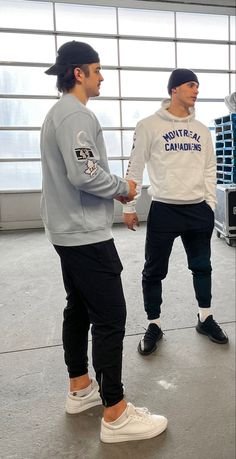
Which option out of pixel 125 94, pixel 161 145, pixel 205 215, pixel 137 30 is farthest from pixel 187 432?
pixel 137 30

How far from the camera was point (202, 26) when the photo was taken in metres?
6.75

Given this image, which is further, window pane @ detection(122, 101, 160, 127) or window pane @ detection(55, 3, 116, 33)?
window pane @ detection(122, 101, 160, 127)

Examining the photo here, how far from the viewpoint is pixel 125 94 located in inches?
260

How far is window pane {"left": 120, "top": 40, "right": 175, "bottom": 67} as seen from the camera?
6.51m

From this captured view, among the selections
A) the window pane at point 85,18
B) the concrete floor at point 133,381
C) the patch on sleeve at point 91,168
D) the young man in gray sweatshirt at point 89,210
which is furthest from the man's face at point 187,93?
the window pane at point 85,18

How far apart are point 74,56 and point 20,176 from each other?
5.27m

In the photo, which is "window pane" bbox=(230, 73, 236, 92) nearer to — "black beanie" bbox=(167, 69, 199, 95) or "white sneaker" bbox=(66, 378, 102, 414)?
"black beanie" bbox=(167, 69, 199, 95)

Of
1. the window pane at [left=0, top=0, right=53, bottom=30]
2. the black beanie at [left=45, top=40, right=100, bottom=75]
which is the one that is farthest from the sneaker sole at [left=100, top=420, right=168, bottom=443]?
the window pane at [left=0, top=0, right=53, bottom=30]

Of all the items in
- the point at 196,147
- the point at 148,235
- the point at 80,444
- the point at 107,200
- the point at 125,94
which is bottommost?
the point at 80,444

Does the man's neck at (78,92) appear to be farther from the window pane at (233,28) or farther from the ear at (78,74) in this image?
the window pane at (233,28)

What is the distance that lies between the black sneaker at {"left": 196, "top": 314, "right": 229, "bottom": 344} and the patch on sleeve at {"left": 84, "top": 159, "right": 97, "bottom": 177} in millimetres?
1459

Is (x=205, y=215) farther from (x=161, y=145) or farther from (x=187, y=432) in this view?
(x=187, y=432)

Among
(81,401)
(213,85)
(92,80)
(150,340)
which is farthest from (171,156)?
(213,85)

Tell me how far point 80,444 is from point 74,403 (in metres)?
0.21
